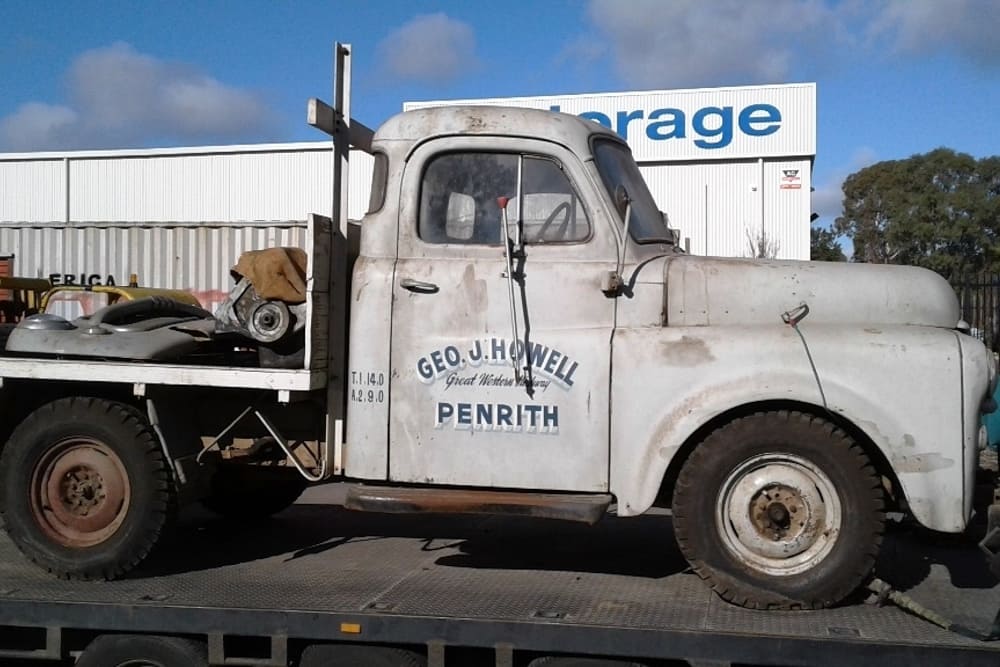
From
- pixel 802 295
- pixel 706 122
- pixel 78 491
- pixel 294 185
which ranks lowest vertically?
pixel 78 491

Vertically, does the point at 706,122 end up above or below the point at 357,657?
above

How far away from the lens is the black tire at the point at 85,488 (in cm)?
459

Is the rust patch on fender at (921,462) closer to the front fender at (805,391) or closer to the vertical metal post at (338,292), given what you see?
the front fender at (805,391)

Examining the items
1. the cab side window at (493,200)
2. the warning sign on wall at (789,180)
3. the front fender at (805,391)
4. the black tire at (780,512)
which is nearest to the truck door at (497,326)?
the cab side window at (493,200)

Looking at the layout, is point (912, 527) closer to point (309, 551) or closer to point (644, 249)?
point (644, 249)

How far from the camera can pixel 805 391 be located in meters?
3.96

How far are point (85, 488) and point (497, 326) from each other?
212 cm

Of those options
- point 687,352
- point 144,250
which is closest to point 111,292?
point 144,250

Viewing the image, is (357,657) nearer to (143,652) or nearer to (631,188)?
(143,652)

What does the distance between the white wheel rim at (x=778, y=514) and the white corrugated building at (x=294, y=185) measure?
16.3m

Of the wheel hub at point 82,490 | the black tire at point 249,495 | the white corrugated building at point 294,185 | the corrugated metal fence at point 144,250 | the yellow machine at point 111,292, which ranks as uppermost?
the white corrugated building at point 294,185

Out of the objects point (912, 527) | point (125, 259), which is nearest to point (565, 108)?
point (125, 259)

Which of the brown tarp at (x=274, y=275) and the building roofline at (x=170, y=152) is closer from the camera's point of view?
the brown tarp at (x=274, y=275)

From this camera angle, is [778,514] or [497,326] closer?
[778,514]
